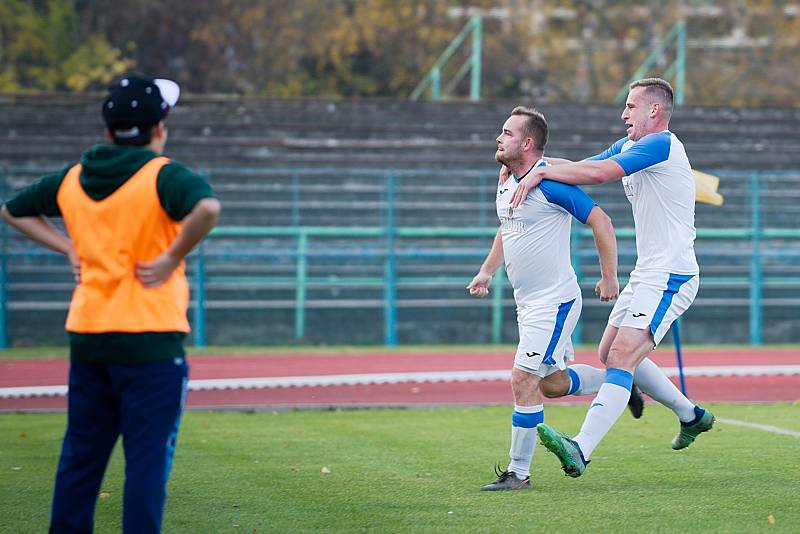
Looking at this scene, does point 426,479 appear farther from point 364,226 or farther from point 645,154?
point 364,226

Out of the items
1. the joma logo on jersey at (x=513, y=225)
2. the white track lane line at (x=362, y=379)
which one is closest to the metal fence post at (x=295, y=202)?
the white track lane line at (x=362, y=379)

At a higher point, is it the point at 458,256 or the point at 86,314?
the point at 86,314

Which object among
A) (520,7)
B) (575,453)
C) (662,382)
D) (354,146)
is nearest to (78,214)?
(575,453)

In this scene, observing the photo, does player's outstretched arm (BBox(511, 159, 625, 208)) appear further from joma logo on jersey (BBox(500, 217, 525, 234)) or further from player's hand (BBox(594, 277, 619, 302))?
player's hand (BBox(594, 277, 619, 302))

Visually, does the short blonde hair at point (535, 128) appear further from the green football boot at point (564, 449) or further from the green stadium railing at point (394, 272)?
the green stadium railing at point (394, 272)

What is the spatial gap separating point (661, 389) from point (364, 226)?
15276 millimetres

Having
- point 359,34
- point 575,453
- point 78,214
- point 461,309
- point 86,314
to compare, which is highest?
point 359,34

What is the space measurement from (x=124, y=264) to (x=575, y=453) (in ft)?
9.67

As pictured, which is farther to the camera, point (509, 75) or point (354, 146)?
point (509, 75)

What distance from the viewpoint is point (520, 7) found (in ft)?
124

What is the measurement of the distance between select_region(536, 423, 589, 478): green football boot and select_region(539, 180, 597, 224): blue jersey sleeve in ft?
3.76

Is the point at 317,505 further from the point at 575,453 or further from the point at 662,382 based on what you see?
the point at 662,382

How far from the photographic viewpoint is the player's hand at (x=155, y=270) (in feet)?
15.1

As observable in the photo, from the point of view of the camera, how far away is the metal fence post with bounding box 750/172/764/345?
21484 mm
